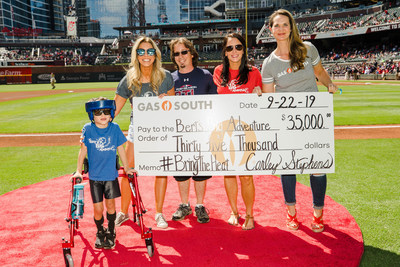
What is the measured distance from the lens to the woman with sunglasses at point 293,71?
153 inches

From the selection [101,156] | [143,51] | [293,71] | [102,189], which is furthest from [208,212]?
[143,51]

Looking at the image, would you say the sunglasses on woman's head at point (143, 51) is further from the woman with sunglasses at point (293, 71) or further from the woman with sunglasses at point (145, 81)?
the woman with sunglasses at point (293, 71)

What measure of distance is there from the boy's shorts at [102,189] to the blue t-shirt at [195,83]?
1.61 meters

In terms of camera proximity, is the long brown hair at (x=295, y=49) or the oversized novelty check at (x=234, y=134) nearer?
the long brown hair at (x=295, y=49)

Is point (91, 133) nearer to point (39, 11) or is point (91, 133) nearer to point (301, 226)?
point (301, 226)

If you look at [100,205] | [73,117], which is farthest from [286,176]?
[73,117]

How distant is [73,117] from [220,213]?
38.1 ft

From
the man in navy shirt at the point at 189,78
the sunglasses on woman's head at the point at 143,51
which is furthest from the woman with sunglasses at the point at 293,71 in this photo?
the sunglasses on woman's head at the point at 143,51

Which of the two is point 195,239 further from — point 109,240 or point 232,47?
point 232,47

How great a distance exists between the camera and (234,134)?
4.05 metres

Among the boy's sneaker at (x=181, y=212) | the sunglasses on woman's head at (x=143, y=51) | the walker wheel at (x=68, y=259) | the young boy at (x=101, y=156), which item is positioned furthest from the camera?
A: the boy's sneaker at (x=181, y=212)

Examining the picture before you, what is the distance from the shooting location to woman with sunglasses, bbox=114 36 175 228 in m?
4.19

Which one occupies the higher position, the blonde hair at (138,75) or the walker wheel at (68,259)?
the blonde hair at (138,75)

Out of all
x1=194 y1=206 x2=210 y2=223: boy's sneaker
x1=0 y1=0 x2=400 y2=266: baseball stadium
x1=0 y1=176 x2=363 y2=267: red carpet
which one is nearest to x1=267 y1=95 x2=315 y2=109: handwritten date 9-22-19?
x1=0 y1=0 x2=400 y2=266: baseball stadium
